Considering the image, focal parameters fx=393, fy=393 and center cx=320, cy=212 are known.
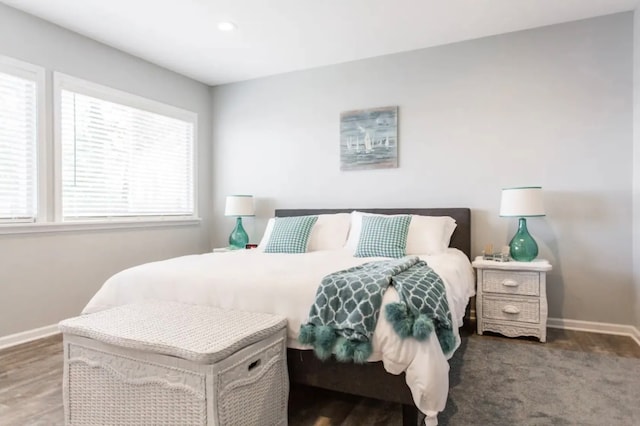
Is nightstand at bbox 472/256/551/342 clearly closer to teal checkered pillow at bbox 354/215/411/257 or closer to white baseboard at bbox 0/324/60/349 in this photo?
teal checkered pillow at bbox 354/215/411/257

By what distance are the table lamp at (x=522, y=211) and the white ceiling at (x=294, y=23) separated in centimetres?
143

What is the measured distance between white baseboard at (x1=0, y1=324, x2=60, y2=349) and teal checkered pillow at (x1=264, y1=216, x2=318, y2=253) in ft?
6.18

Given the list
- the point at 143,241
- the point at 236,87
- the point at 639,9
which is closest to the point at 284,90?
the point at 236,87

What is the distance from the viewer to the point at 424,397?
5.28 feet

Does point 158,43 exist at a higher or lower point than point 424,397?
higher

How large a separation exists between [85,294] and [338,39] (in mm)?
3259

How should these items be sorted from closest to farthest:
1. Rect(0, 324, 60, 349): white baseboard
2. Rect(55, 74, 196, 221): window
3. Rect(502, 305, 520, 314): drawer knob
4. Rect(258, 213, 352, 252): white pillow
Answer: Rect(0, 324, 60, 349): white baseboard, Rect(502, 305, 520, 314): drawer knob, Rect(55, 74, 196, 221): window, Rect(258, 213, 352, 252): white pillow

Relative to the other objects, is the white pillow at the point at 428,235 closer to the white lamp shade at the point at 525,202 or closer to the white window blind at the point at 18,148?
the white lamp shade at the point at 525,202

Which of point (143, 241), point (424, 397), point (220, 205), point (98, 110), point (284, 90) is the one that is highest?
point (284, 90)

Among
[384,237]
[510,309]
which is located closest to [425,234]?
[384,237]

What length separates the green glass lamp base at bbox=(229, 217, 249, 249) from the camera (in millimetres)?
4406

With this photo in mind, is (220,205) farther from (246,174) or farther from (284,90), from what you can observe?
(284,90)

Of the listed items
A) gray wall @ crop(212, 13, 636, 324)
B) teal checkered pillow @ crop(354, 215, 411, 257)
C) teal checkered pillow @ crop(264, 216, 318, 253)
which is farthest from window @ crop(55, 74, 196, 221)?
teal checkered pillow @ crop(354, 215, 411, 257)

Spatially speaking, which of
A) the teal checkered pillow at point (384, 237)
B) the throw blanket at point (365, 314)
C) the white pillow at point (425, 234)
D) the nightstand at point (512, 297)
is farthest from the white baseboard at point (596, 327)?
the throw blanket at point (365, 314)
